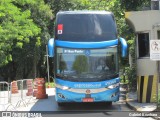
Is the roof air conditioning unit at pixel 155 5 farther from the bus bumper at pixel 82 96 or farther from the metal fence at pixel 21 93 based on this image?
the metal fence at pixel 21 93

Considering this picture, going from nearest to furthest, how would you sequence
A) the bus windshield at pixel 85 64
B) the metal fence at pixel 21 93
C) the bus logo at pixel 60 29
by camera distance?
the bus windshield at pixel 85 64, the bus logo at pixel 60 29, the metal fence at pixel 21 93

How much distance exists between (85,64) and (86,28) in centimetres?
157

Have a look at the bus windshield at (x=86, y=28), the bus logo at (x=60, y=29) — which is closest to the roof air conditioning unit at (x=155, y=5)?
the bus windshield at (x=86, y=28)

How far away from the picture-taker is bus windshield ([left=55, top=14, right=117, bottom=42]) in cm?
1662

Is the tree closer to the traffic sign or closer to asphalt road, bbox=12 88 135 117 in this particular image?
asphalt road, bbox=12 88 135 117

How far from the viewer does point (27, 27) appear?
35.7 metres

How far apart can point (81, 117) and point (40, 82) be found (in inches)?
347

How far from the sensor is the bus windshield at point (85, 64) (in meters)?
16.4

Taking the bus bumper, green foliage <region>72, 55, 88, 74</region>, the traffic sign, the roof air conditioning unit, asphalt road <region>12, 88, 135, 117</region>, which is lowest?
asphalt road <region>12, 88, 135, 117</region>

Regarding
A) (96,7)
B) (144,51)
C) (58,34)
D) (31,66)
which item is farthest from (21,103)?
(31,66)

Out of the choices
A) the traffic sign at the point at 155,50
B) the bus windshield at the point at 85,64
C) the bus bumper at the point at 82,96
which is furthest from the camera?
the bus windshield at the point at 85,64

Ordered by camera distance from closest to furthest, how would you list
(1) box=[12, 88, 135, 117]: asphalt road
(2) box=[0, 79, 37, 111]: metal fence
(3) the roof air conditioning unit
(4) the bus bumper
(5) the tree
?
1. (1) box=[12, 88, 135, 117]: asphalt road
2. (4) the bus bumper
3. (2) box=[0, 79, 37, 111]: metal fence
4. (3) the roof air conditioning unit
5. (5) the tree

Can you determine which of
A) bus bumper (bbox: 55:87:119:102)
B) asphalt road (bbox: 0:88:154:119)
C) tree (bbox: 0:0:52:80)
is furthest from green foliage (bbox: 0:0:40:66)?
bus bumper (bbox: 55:87:119:102)

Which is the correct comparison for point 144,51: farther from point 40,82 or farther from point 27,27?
point 27,27
